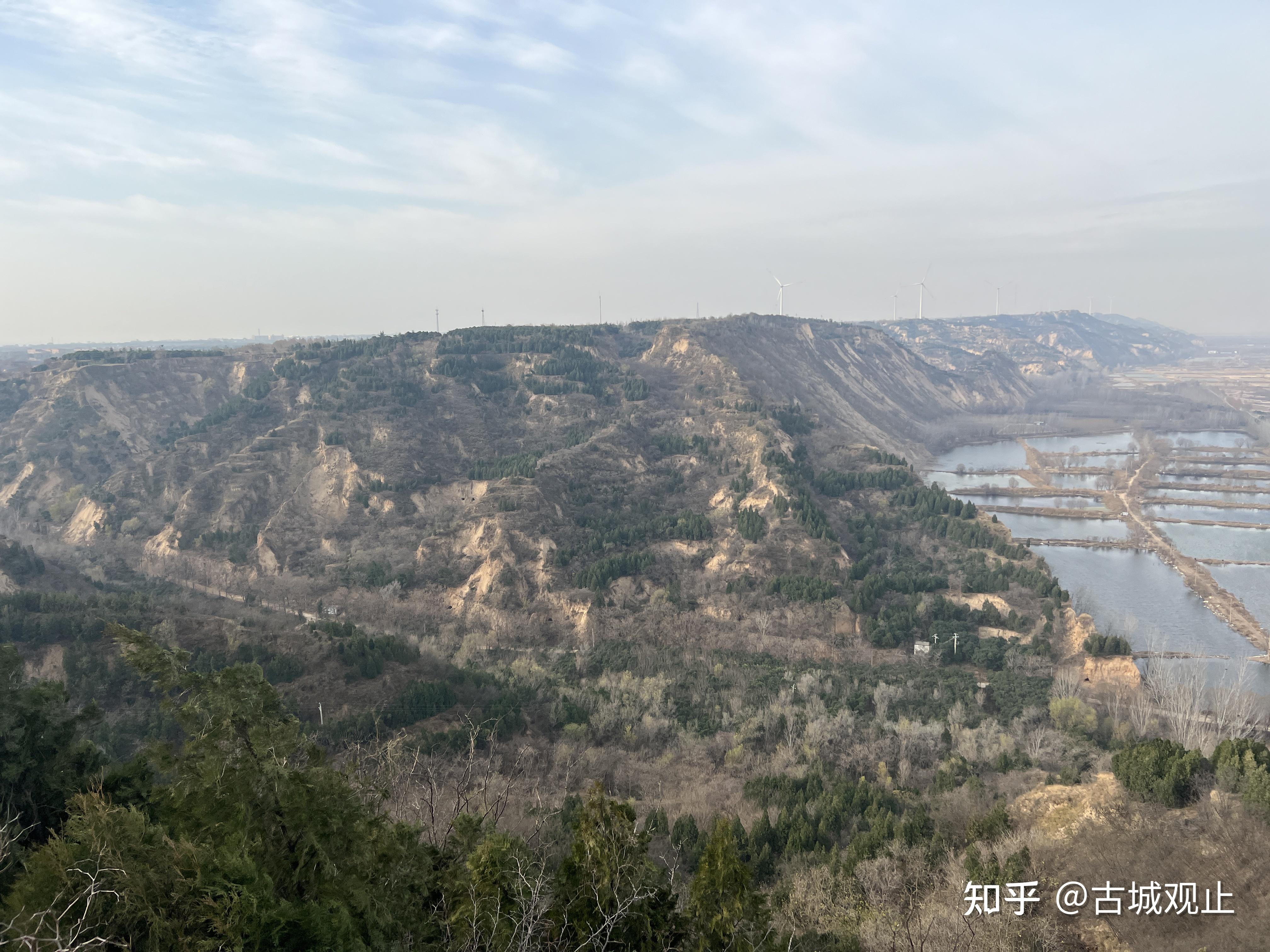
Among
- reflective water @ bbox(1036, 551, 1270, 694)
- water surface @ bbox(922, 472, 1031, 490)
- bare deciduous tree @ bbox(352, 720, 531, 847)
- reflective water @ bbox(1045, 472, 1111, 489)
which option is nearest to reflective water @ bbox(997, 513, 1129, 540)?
reflective water @ bbox(1036, 551, 1270, 694)

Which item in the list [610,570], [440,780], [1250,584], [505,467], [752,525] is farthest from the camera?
[505,467]

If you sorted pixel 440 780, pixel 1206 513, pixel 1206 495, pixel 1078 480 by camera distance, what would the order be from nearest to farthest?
pixel 440 780
pixel 1206 513
pixel 1206 495
pixel 1078 480

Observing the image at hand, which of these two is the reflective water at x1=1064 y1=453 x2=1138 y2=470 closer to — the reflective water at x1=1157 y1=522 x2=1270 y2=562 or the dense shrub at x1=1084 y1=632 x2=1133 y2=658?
the reflective water at x1=1157 y1=522 x2=1270 y2=562

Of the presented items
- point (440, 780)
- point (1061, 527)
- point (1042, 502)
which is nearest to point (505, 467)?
point (440, 780)

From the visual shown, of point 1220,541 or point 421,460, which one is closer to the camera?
point 1220,541

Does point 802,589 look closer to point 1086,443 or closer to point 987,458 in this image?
point 987,458

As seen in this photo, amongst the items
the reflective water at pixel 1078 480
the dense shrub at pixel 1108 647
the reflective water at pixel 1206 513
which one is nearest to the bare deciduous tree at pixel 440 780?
the dense shrub at pixel 1108 647

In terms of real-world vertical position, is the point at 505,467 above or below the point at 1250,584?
above
